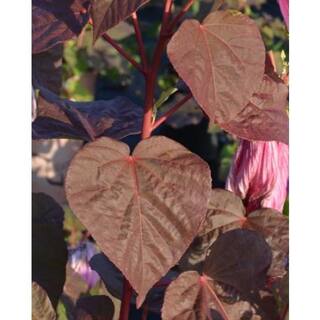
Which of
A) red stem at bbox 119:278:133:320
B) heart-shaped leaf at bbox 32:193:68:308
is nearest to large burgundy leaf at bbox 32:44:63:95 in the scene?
heart-shaped leaf at bbox 32:193:68:308

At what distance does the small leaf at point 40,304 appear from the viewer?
755 mm

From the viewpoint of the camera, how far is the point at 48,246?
893 millimetres

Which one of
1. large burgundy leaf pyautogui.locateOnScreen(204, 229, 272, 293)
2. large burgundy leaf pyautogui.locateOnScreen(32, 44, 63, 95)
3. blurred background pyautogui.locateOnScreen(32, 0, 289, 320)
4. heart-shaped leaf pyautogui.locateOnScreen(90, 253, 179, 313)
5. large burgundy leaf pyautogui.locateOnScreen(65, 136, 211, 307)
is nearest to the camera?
large burgundy leaf pyautogui.locateOnScreen(65, 136, 211, 307)

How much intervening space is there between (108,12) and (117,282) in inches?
14.4

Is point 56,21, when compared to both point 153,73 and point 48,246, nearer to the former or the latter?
point 153,73

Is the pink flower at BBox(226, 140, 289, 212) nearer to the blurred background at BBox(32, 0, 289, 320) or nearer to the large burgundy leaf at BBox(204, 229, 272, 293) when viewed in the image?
the large burgundy leaf at BBox(204, 229, 272, 293)

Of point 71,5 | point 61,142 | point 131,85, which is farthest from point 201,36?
point 131,85

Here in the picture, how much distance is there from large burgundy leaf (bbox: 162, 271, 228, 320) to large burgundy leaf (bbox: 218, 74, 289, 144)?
0.13 meters

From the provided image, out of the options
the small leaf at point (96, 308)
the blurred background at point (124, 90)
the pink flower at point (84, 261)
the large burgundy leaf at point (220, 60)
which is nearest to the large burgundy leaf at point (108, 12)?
the large burgundy leaf at point (220, 60)

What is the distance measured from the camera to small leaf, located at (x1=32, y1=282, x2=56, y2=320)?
75 cm

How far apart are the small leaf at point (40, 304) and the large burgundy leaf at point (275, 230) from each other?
0.76ft
